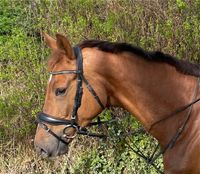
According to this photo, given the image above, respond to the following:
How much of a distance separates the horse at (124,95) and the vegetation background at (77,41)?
2.28 metres

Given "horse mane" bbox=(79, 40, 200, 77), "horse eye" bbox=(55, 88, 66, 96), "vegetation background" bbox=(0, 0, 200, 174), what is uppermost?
"horse mane" bbox=(79, 40, 200, 77)

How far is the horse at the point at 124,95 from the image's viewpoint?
3596mm

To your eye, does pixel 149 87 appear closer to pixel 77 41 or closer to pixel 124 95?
pixel 124 95

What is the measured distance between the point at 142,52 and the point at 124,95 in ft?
1.22

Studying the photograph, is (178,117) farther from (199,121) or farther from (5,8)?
(5,8)

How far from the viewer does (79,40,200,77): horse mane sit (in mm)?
3695

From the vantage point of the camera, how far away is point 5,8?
9055 millimetres

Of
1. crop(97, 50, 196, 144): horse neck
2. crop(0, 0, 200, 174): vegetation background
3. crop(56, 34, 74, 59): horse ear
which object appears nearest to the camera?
crop(56, 34, 74, 59): horse ear

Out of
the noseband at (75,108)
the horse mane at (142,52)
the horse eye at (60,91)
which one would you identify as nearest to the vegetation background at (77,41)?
the horse mane at (142,52)

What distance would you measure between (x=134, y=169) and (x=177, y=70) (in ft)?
8.61

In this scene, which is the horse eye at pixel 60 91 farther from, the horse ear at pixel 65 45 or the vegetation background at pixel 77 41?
the vegetation background at pixel 77 41

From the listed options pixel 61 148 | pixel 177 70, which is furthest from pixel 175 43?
pixel 61 148

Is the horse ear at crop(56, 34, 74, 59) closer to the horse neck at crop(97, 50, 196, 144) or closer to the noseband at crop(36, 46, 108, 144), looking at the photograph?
the noseband at crop(36, 46, 108, 144)

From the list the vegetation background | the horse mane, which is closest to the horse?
the horse mane
